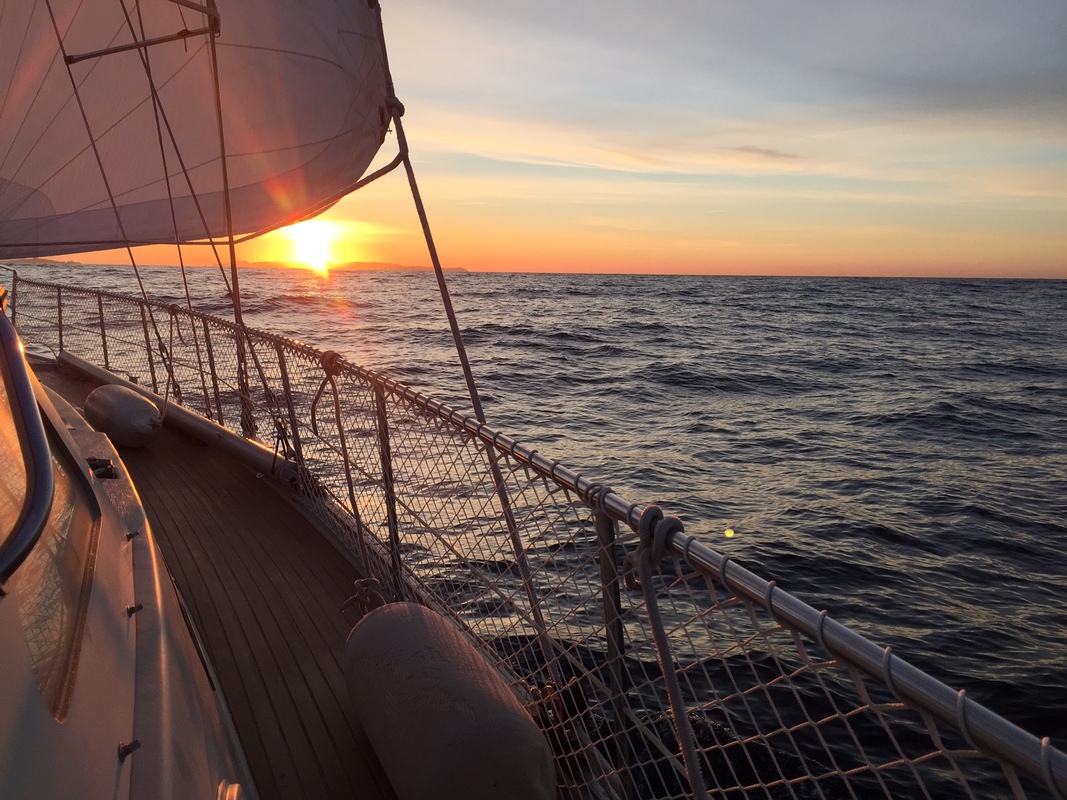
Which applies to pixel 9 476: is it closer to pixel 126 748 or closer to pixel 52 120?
pixel 126 748

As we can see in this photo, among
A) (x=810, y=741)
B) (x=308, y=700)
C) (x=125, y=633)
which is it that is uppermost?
(x=125, y=633)

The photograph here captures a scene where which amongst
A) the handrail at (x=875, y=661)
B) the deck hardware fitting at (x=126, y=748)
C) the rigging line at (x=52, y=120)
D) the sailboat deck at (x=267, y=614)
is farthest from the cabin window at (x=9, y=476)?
the rigging line at (x=52, y=120)

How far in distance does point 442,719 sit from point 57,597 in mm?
1030

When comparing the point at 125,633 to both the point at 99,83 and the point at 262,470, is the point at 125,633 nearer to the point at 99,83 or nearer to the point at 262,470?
the point at 262,470

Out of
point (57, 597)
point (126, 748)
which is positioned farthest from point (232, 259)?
point (126, 748)

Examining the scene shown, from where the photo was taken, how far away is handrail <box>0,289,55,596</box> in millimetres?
1163

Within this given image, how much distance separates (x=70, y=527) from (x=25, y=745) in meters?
0.83

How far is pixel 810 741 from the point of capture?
195 inches

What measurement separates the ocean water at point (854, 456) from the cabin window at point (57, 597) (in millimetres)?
5846

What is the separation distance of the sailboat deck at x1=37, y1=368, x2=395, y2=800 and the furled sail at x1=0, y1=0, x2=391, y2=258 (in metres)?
1.88

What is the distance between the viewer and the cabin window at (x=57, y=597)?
123 centimetres

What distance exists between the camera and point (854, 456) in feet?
40.9

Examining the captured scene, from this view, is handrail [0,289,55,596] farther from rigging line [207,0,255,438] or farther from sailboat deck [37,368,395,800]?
rigging line [207,0,255,438]

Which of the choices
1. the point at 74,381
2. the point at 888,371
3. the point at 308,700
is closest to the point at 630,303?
the point at 888,371
